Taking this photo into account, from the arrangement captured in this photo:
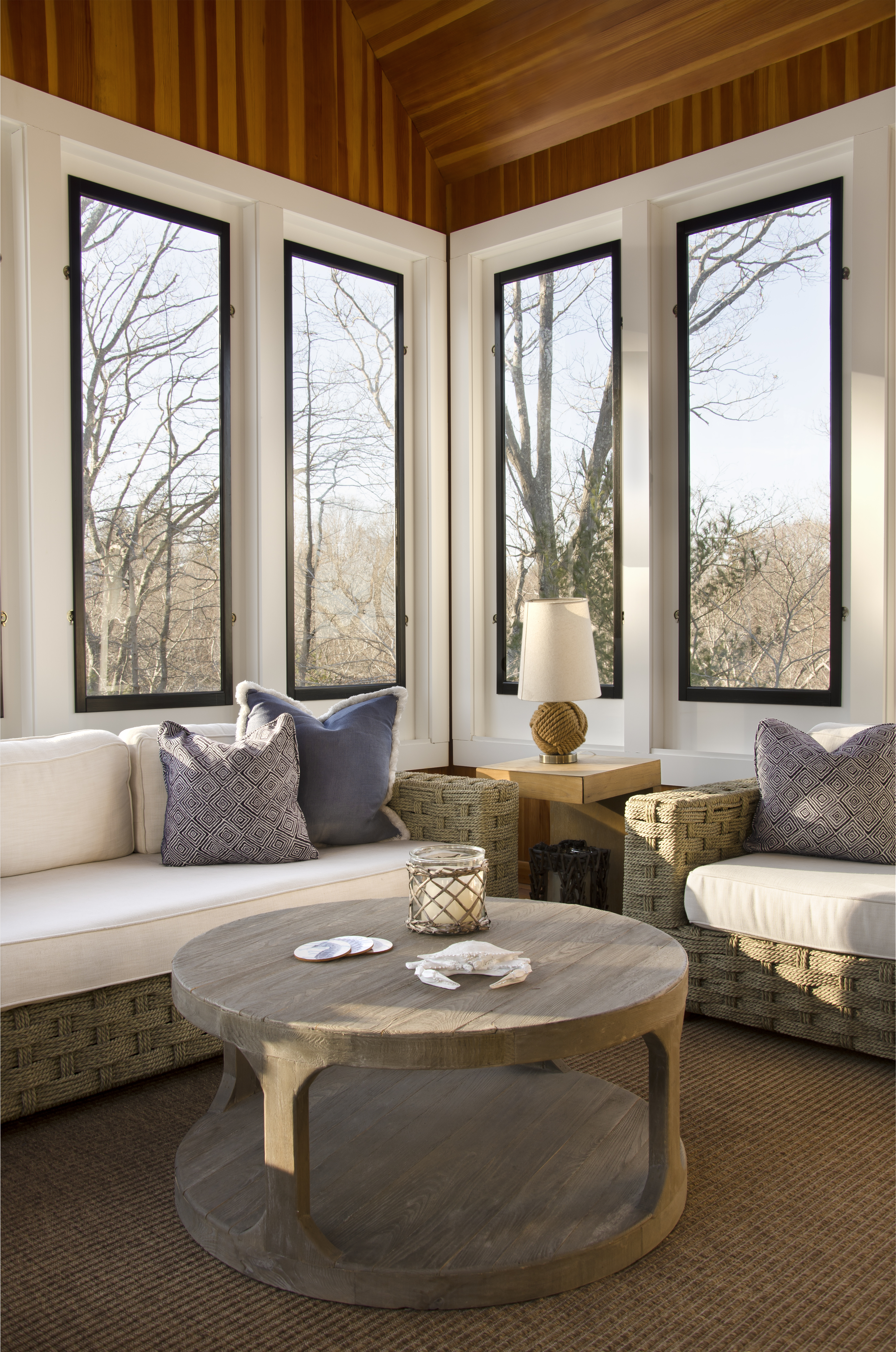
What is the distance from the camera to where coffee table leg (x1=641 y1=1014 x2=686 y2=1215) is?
1738mm

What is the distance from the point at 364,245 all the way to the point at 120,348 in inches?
53.4

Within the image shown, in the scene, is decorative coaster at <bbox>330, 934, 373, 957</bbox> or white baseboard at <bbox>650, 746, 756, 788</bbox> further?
white baseboard at <bbox>650, 746, 756, 788</bbox>

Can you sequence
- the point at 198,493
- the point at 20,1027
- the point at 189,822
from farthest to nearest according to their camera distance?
1. the point at 198,493
2. the point at 189,822
3. the point at 20,1027

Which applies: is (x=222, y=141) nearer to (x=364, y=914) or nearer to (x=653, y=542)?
(x=653, y=542)

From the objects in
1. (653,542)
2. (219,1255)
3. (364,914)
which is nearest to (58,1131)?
(219,1255)

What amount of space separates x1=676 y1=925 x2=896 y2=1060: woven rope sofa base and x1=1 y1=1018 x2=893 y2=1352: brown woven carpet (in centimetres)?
19

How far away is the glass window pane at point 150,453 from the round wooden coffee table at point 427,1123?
5.63 ft

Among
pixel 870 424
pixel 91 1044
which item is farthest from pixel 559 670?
pixel 91 1044

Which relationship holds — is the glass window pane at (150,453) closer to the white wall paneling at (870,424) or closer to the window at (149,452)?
the window at (149,452)

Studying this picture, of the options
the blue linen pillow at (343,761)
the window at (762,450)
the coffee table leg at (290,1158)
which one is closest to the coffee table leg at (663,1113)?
the coffee table leg at (290,1158)

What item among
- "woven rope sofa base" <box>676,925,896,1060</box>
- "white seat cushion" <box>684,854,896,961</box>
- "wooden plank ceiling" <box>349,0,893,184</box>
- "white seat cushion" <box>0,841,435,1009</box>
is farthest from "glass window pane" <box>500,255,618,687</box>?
"white seat cushion" <box>0,841,435,1009</box>

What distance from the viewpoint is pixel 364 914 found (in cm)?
223

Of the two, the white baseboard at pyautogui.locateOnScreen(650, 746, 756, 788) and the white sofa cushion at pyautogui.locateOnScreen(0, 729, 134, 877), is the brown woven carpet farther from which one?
the white baseboard at pyautogui.locateOnScreen(650, 746, 756, 788)

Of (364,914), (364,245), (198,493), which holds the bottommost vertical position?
(364,914)
